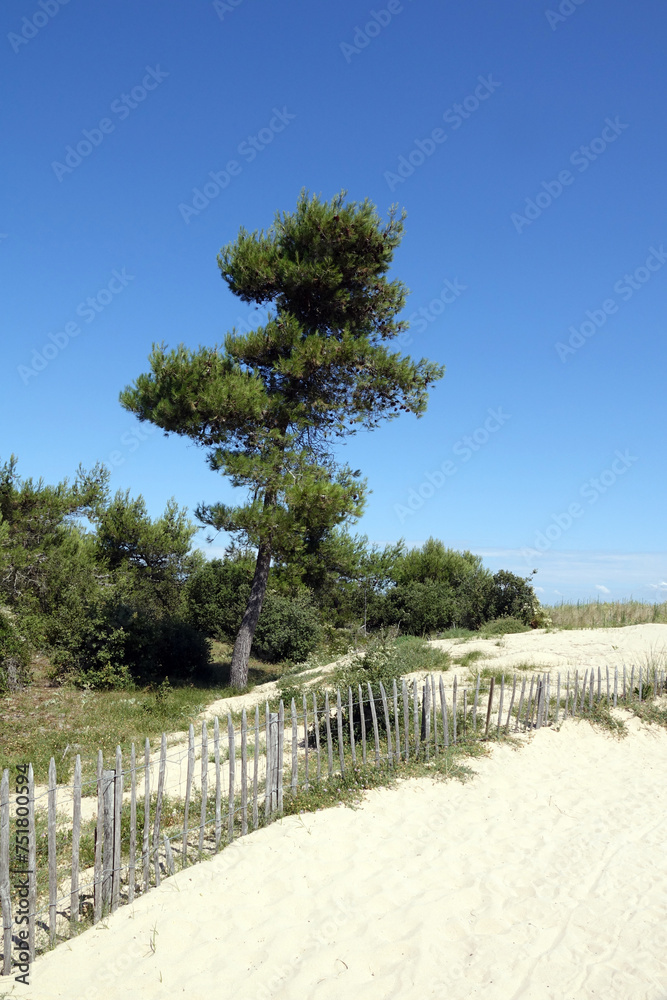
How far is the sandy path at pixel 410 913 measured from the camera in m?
4.70

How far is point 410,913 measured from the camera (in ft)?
18.1

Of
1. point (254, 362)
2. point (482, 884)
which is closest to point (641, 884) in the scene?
point (482, 884)

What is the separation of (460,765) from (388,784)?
53.1 inches

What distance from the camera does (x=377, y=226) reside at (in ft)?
52.4

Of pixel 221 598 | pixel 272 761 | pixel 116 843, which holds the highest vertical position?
pixel 221 598

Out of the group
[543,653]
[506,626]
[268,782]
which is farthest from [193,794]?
[506,626]

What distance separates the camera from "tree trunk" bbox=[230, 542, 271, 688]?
52.4ft

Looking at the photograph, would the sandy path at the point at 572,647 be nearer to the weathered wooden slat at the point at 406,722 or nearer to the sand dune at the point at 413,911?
the weathered wooden slat at the point at 406,722

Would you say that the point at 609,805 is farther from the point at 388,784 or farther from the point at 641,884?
the point at 388,784

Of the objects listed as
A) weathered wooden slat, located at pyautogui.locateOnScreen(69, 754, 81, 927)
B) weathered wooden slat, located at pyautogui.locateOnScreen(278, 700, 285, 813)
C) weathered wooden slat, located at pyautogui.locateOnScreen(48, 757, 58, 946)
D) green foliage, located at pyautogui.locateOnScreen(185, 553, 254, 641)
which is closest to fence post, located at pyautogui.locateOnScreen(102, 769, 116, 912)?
weathered wooden slat, located at pyautogui.locateOnScreen(69, 754, 81, 927)

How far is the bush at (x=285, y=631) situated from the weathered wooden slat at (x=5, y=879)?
1571 centimetres

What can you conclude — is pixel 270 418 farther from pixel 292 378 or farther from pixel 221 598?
pixel 221 598

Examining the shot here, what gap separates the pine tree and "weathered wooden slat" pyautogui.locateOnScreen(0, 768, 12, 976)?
10.6 meters

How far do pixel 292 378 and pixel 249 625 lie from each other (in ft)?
21.9
